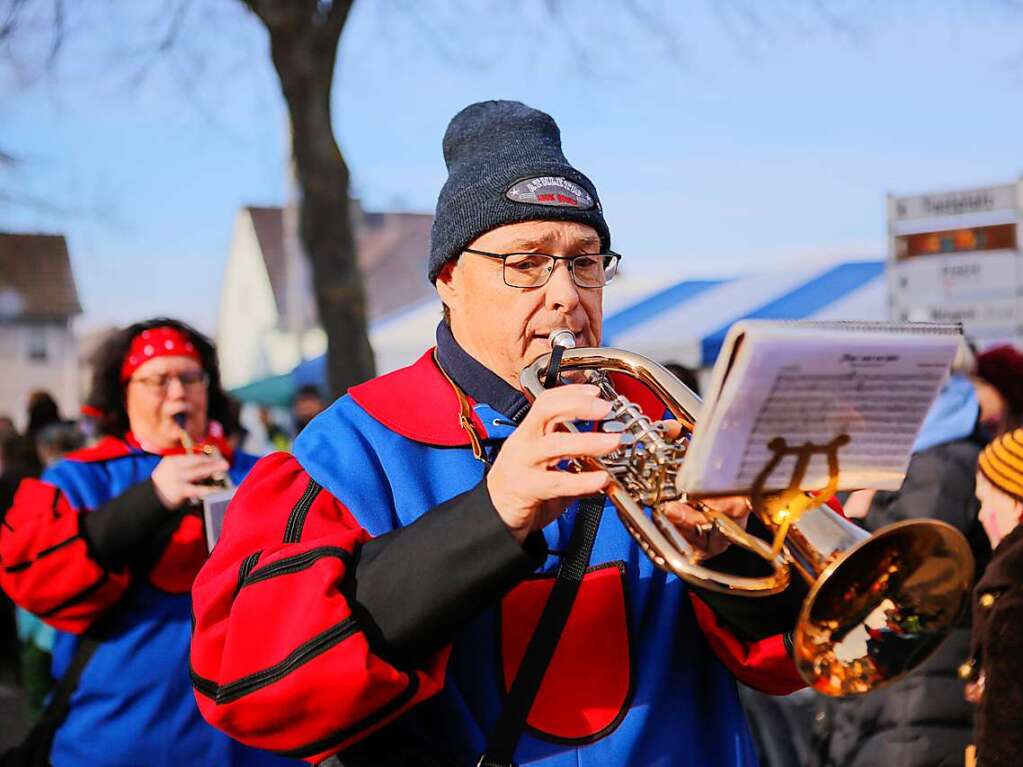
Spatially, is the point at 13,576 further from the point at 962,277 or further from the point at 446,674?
the point at 962,277

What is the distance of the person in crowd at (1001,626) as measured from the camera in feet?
9.57

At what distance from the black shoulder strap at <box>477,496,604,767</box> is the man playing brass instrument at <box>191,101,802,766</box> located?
0.08 ft

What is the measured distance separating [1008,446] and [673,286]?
8.88 metres

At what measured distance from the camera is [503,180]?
7.84 ft

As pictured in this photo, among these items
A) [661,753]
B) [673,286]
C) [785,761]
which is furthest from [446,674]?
[673,286]

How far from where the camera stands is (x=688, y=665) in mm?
2303

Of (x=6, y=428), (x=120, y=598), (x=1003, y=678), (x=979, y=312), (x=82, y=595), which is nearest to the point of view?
(x=1003, y=678)

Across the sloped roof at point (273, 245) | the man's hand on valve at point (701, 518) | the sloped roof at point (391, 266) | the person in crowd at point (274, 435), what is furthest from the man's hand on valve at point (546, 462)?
the sloped roof at point (391, 266)

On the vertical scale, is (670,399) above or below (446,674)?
above

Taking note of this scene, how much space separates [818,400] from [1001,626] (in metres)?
1.62

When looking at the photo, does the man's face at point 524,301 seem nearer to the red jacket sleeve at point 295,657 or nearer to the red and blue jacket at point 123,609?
the red jacket sleeve at point 295,657

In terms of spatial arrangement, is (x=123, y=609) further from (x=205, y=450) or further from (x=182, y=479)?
(x=205, y=450)

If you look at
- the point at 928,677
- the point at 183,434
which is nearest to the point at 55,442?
the point at 183,434

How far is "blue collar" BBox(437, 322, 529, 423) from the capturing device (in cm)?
237
